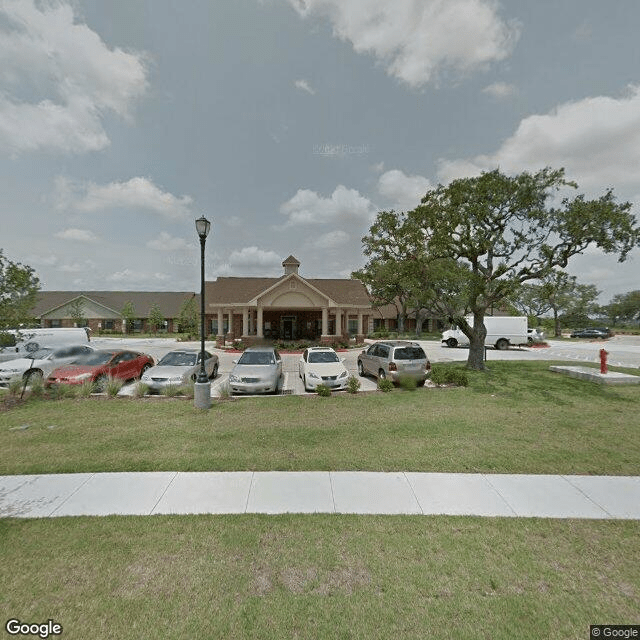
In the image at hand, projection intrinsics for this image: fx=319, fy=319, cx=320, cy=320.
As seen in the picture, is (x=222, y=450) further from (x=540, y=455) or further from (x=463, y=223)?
(x=463, y=223)

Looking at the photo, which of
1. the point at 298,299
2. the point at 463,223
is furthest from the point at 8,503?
the point at 298,299

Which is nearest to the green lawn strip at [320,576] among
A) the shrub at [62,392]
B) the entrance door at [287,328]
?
the shrub at [62,392]

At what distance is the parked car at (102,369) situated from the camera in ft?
35.7

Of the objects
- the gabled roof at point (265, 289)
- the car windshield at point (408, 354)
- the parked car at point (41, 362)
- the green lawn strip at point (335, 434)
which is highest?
the gabled roof at point (265, 289)

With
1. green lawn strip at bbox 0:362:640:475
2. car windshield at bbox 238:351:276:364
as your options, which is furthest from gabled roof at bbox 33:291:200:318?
green lawn strip at bbox 0:362:640:475

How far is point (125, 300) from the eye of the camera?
167 ft

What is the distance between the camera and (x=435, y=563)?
134 inches

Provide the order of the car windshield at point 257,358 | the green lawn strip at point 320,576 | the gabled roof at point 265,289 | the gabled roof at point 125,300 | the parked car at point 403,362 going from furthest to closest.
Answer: the gabled roof at point 125,300 < the gabled roof at point 265,289 < the car windshield at point 257,358 < the parked car at point 403,362 < the green lawn strip at point 320,576

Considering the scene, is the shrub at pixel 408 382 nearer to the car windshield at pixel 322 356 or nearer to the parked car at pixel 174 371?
the car windshield at pixel 322 356

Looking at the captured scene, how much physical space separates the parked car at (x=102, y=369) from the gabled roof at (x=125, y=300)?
3536cm

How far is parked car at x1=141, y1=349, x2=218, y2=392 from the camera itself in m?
11.1

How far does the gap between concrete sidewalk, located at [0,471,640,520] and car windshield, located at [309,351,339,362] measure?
7.63 m

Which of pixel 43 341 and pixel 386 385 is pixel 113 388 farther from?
pixel 43 341

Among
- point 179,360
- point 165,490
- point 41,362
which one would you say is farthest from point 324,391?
point 41,362
